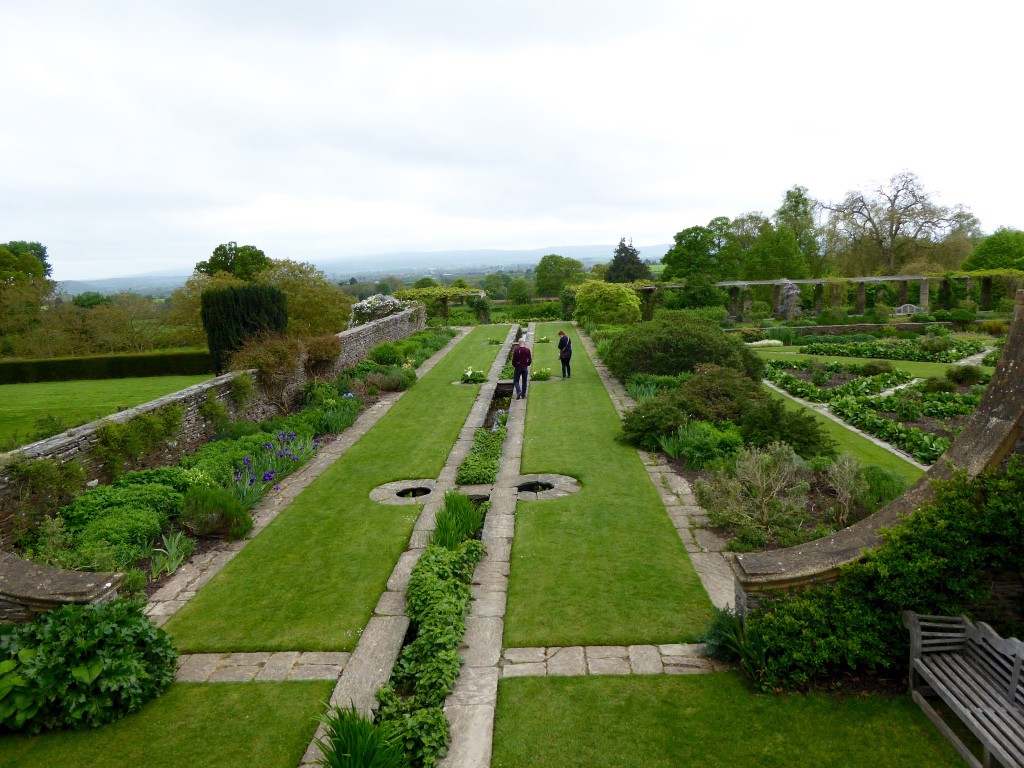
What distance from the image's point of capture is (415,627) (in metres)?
5.07

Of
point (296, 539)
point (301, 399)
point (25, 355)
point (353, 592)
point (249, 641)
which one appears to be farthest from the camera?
point (25, 355)

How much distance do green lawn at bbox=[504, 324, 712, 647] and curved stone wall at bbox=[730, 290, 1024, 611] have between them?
36.5 inches

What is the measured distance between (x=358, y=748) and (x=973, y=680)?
139 inches

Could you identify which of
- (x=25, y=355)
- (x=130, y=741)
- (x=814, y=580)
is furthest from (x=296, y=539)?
(x=25, y=355)

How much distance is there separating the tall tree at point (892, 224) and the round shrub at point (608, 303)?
23.6 metres

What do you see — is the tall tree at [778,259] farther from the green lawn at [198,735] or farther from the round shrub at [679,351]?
the green lawn at [198,735]

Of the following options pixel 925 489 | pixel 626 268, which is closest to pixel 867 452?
pixel 925 489

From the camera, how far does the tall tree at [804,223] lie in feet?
A: 152

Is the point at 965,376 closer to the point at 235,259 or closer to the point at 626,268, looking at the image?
the point at 626,268

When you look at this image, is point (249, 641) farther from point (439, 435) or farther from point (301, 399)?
point (301, 399)

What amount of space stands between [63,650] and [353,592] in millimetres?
2229

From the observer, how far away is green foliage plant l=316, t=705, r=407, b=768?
321 centimetres

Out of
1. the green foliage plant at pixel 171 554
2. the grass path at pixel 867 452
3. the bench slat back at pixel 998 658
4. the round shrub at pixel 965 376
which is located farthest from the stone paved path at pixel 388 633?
the round shrub at pixel 965 376

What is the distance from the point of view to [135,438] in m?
8.03
